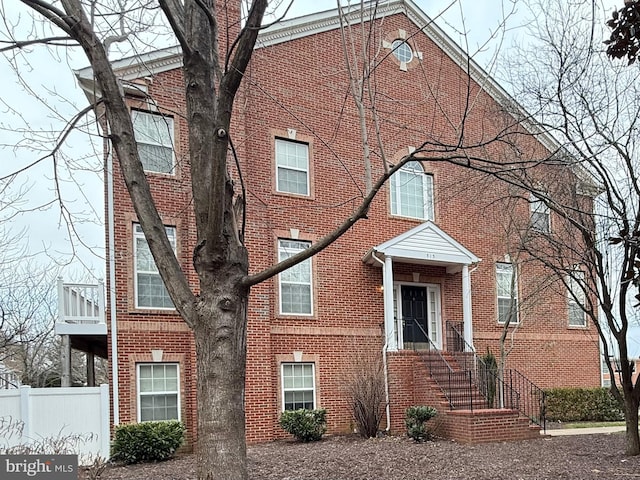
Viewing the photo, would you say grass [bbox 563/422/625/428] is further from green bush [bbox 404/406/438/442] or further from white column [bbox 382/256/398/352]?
green bush [bbox 404/406/438/442]

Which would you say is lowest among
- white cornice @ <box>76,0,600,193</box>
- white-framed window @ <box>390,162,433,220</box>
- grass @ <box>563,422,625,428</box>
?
grass @ <box>563,422,625,428</box>

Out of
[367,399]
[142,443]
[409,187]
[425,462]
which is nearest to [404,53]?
[409,187]

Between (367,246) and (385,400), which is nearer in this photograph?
(385,400)

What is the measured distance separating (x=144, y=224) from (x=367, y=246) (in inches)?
404

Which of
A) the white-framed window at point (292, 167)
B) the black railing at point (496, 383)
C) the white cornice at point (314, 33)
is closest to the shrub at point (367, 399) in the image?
the black railing at point (496, 383)

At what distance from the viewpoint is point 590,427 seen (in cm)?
1538

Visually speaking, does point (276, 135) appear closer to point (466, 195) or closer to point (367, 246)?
point (367, 246)

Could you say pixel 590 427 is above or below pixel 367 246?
below

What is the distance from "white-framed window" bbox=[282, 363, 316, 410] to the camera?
1380 centimetres

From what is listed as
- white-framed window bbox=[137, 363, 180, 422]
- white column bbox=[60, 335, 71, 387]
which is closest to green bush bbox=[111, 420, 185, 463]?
white-framed window bbox=[137, 363, 180, 422]

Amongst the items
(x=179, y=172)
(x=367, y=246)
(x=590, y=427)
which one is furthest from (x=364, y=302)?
(x=590, y=427)

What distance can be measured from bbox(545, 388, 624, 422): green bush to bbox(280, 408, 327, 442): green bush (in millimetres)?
7501

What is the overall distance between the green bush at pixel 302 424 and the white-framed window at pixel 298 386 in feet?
2.76

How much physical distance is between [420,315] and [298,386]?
391 cm
